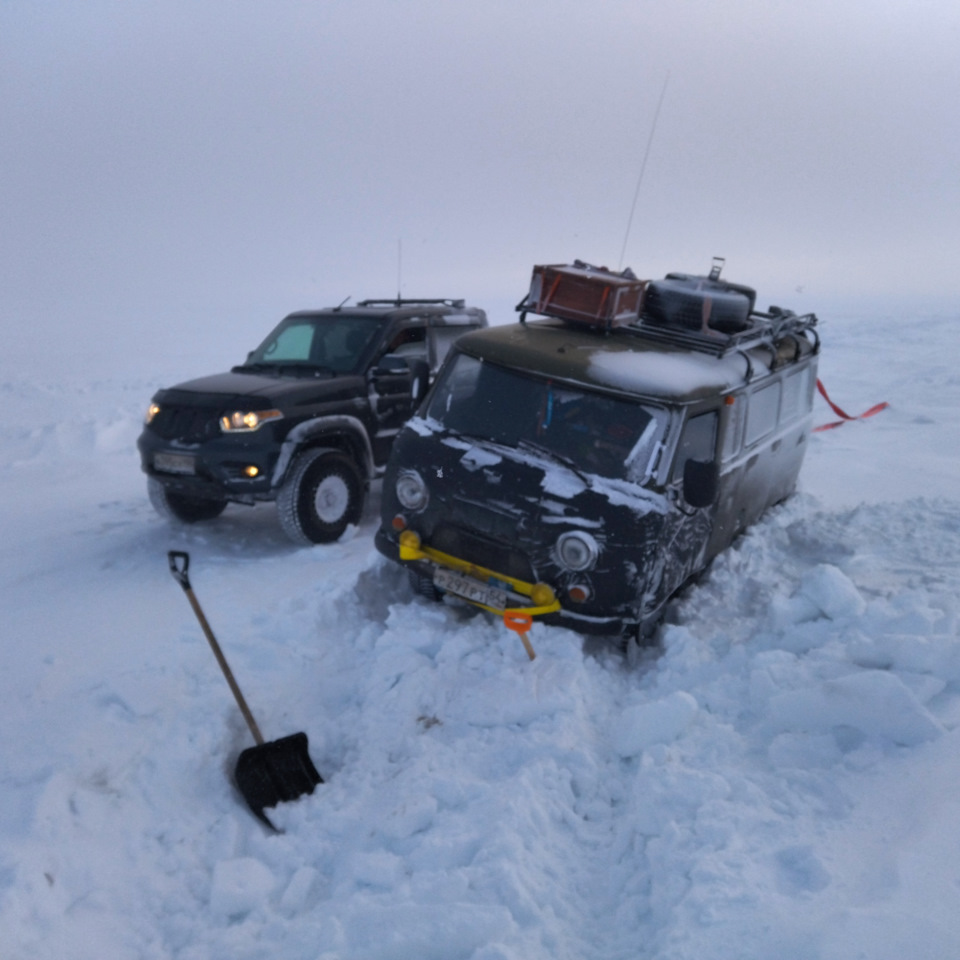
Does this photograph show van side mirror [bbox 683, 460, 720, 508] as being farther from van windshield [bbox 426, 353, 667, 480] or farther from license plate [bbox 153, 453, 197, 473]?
license plate [bbox 153, 453, 197, 473]

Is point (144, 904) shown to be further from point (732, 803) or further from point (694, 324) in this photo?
point (694, 324)

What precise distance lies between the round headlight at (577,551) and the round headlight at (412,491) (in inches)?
38.5

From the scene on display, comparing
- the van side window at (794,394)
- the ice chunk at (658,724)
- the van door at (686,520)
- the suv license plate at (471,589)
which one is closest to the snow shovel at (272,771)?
the suv license plate at (471,589)

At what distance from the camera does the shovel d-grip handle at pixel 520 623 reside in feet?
15.1

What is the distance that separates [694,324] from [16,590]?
18.3 feet

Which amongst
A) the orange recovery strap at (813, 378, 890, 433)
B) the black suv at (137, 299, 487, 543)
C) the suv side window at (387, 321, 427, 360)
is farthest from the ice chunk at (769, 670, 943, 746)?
the orange recovery strap at (813, 378, 890, 433)

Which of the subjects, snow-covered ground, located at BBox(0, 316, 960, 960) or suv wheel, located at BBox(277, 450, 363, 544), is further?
suv wheel, located at BBox(277, 450, 363, 544)

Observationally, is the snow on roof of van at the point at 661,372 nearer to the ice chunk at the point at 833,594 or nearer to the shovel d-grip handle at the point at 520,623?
the ice chunk at the point at 833,594

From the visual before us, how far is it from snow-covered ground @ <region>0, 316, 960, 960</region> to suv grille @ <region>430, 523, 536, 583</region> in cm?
43

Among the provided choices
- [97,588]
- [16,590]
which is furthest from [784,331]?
[16,590]

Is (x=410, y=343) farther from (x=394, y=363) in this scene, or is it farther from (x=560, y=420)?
(x=560, y=420)

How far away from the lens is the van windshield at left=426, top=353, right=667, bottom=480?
4809mm

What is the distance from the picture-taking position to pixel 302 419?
6.76 metres

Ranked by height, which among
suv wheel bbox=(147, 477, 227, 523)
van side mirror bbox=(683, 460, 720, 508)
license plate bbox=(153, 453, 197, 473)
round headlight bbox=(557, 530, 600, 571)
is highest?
van side mirror bbox=(683, 460, 720, 508)
